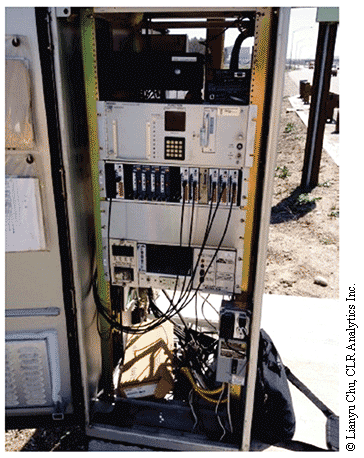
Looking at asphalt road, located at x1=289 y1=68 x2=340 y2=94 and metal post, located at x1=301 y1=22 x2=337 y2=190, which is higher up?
asphalt road, located at x1=289 y1=68 x2=340 y2=94

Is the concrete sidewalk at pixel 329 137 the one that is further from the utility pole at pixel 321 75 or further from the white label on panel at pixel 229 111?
the white label on panel at pixel 229 111

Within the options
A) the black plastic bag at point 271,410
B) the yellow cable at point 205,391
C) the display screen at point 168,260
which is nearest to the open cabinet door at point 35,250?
the display screen at point 168,260

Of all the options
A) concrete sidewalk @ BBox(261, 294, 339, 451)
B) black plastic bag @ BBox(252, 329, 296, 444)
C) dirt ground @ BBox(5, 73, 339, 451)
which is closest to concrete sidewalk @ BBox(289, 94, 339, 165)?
dirt ground @ BBox(5, 73, 339, 451)

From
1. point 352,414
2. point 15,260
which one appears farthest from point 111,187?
point 352,414

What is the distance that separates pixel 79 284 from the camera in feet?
6.23

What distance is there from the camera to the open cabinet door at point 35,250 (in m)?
1.58

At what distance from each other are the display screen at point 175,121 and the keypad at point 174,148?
0.14 feet

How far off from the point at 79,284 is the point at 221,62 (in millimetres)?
1755

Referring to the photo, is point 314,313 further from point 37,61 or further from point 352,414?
point 37,61

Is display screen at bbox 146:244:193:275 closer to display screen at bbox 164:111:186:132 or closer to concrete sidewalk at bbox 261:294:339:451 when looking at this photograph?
display screen at bbox 164:111:186:132

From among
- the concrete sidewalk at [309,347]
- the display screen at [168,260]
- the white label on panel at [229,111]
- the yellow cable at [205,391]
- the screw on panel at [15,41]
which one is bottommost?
the concrete sidewalk at [309,347]

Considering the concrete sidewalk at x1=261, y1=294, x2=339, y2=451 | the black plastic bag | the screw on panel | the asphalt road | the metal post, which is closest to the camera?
the screw on panel

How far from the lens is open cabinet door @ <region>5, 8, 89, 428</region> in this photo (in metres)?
1.58

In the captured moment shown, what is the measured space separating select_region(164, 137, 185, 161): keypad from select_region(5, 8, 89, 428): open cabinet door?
0.46m
